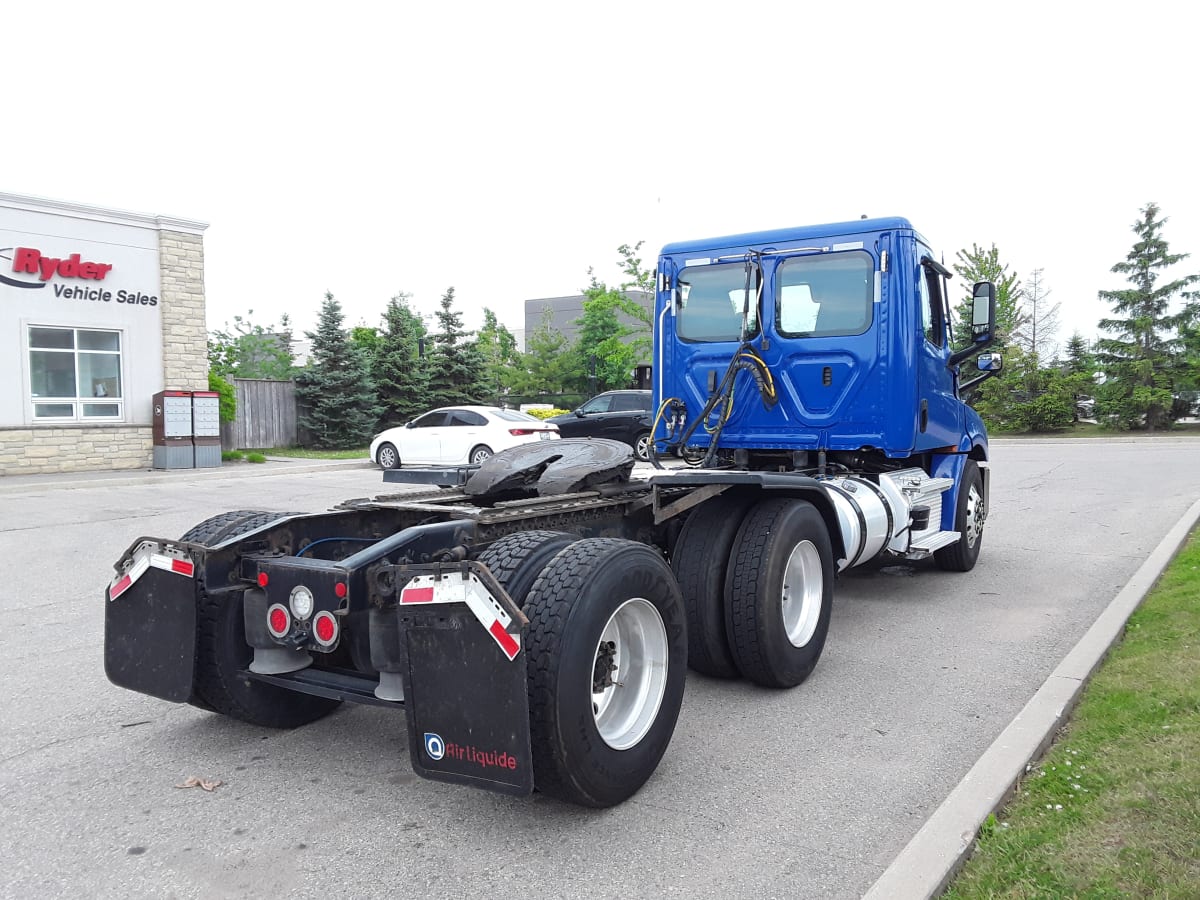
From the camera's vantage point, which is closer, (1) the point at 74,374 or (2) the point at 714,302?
(2) the point at 714,302

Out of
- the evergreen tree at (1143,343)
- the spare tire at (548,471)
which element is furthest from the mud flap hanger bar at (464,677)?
the evergreen tree at (1143,343)

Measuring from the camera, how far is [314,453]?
25484mm

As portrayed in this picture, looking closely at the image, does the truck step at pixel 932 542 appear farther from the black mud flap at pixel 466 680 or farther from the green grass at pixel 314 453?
the green grass at pixel 314 453

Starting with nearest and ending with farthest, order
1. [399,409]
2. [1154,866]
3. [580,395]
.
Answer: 1. [1154,866]
2. [399,409]
3. [580,395]

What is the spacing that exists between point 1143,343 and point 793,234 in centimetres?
3307

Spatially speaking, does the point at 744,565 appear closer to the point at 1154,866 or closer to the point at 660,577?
the point at 660,577

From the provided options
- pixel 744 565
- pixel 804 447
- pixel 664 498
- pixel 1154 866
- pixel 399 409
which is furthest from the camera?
pixel 399 409

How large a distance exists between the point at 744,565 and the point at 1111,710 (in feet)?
5.96

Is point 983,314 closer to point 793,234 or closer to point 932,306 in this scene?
point 932,306

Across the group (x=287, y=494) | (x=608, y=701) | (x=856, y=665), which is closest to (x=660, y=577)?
(x=608, y=701)

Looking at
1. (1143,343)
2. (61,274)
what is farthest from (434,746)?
(1143,343)

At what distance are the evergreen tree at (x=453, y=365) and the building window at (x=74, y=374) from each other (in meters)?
12.3

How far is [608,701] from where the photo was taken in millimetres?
3643

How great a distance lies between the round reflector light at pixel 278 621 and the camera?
361 centimetres
